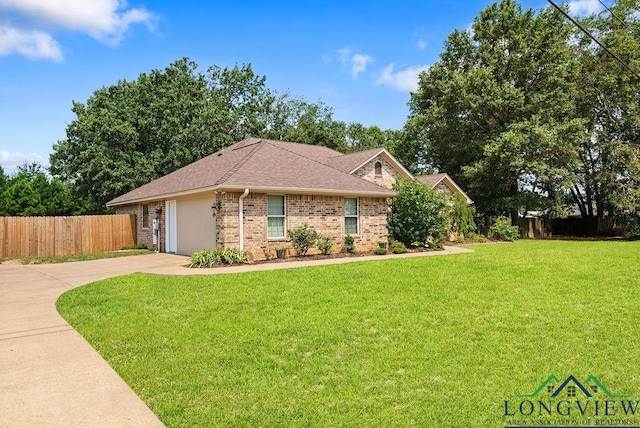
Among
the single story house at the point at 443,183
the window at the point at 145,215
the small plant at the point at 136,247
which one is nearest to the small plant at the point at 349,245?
the single story house at the point at 443,183

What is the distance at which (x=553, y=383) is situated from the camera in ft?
13.8

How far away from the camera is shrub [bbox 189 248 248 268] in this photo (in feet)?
41.3

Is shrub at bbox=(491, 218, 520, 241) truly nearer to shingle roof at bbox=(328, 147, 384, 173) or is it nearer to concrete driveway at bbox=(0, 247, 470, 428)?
shingle roof at bbox=(328, 147, 384, 173)

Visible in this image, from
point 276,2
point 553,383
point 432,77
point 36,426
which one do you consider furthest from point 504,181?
point 36,426

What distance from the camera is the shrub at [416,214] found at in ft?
59.7

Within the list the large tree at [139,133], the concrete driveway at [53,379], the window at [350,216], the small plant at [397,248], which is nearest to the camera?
the concrete driveway at [53,379]

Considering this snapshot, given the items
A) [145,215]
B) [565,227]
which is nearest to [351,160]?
[145,215]

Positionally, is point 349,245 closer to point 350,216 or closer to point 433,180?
point 350,216

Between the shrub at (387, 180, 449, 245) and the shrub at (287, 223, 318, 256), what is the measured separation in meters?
4.95

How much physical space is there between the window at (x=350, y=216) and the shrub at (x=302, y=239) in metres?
2.21

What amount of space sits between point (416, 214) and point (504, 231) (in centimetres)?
866

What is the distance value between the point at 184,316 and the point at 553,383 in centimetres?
532

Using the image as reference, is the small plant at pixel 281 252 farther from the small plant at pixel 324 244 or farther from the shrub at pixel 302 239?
the small plant at pixel 324 244

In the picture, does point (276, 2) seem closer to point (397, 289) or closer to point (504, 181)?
point (397, 289)
